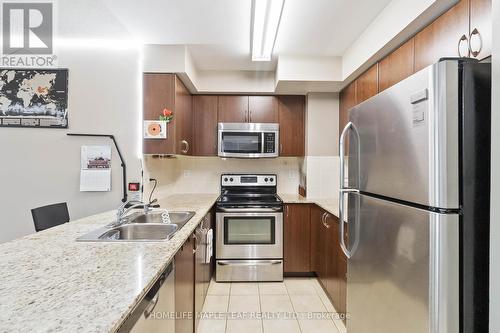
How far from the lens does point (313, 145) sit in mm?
3141

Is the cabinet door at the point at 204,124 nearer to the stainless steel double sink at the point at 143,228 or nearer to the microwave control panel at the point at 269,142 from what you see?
the microwave control panel at the point at 269,142

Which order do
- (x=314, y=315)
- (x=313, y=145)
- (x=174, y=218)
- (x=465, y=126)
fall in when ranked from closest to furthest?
(x=465, y=126) < (x=174, y=218) < (x=314, y=315) < (x=313, y=145)

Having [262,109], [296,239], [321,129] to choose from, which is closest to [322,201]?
[296,239]

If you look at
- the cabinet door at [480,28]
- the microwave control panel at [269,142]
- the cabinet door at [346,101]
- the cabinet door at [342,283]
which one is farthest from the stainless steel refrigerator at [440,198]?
the microwave control panel at [269,142]

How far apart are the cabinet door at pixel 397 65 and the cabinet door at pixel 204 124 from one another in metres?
1.95

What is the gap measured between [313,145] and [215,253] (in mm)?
1718

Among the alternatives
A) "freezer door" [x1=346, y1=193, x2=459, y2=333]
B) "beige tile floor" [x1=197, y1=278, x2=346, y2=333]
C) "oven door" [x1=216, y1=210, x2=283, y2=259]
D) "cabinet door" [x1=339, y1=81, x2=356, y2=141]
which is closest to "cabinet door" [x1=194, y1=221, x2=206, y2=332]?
"beige tile floor" [x1=197, y1=278, x2=346, y2=333]

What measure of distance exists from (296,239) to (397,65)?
198 cm

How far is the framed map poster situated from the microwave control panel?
6.83 ft

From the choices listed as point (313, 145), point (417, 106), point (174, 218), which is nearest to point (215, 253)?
point (174, 218)

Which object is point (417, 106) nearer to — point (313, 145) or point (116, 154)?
point (313, 145)

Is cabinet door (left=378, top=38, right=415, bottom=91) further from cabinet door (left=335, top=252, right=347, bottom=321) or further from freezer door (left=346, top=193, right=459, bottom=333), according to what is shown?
cabinet door (left=335, top=252, right=347, bottom=321)

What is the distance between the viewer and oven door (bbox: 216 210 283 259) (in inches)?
112

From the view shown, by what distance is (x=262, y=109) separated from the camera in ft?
10.8
